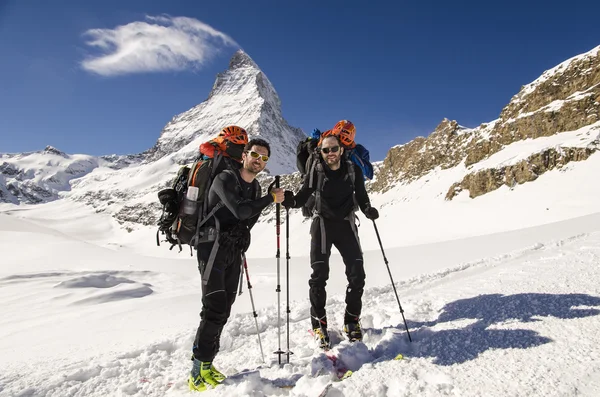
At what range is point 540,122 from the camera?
45188 mm

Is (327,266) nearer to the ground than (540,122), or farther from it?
nearer to the ground

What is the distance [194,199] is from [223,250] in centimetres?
67

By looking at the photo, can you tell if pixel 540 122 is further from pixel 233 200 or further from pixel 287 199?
pixel 233 200

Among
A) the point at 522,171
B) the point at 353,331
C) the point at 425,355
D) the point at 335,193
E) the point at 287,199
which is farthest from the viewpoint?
the point at 522,171

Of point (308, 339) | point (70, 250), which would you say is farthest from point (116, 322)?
point (70, 250)

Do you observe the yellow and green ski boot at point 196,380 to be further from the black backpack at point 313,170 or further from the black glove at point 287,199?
the black backpack at point 313,170

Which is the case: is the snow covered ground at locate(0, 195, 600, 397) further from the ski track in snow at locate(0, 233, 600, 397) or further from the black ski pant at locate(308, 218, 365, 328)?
the black ski pant at locate(308, 218, 365, 328)

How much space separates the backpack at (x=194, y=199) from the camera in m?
3.99

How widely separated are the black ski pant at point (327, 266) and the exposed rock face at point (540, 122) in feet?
132

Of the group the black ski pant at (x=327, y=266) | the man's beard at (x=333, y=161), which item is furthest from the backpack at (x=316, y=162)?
the black ski pant at (x=327, y=266)

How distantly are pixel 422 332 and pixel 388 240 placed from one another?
120 feet

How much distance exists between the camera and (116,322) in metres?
6.33

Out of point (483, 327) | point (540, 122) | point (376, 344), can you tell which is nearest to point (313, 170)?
point (376, 344)

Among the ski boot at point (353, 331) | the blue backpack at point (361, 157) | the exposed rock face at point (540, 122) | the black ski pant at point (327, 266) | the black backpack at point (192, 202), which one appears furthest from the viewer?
the exposed rock face at point (540, 122)
